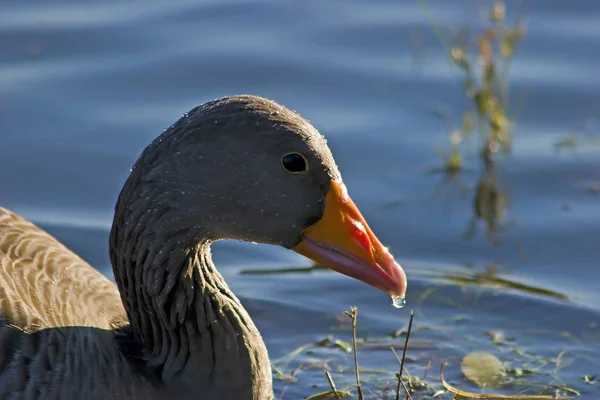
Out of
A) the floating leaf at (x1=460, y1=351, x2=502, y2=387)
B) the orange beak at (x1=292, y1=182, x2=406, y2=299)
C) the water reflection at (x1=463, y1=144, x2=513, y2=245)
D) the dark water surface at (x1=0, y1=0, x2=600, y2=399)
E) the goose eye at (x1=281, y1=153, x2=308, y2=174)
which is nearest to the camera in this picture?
the goose eye at (x1=281, y1=153, x2=308, y2=174)

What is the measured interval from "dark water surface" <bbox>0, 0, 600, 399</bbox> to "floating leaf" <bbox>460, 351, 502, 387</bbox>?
0.11 meters

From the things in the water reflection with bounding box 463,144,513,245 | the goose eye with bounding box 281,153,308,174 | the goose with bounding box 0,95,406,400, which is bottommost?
the goose with bounding box 0,95,406,400

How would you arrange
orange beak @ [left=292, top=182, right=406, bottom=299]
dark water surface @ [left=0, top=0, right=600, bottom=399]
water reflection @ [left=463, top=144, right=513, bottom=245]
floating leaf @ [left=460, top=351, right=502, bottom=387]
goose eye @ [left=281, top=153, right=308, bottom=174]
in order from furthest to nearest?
water reflection @ [left=463, top=144, right=513, bottom=245], dark water surface @ [left=0, top=0, right=600, bottom=399], floating leaf @ [left=460, top=351, right=502, bottom=387], orange beak @ [left=292, top=182, right=406, bottom=299], goose eye @ [left=281, top=153, right=308, bottom=174]

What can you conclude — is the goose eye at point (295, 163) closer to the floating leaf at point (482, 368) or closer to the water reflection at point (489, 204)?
the floating leaf at point (482, 368)

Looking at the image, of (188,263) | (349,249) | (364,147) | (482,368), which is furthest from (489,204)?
(188,263)

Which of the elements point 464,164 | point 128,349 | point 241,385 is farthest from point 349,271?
point 464,164

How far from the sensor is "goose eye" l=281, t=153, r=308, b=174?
590 cm

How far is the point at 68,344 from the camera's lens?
6.13 meters

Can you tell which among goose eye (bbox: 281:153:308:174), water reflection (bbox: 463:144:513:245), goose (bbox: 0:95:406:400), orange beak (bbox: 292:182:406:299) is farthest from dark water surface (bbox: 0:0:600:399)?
goose eye (bbox: 281:153:308:174)

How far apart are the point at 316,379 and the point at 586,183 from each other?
3.30m

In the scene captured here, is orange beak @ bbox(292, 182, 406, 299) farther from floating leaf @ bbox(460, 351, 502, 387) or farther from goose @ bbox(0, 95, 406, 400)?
floating leaf @ bbox(460, 351, 502, 387)

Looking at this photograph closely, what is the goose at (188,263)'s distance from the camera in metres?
5.93

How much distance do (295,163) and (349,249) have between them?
52cm

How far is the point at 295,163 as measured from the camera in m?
5.92
